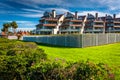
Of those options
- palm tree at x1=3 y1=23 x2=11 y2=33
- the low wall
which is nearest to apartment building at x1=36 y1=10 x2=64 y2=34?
palm tree at x1=3 y1=23 x2=11 y2=33

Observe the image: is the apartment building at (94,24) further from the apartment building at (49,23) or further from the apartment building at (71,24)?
the apartment building at (49,23)

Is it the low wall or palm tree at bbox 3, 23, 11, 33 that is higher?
palm tree at bbox 3, 23, 11, 33

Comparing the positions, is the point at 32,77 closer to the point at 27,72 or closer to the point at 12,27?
the point at 27,72

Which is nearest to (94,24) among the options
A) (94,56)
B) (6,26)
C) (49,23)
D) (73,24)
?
(73,24)

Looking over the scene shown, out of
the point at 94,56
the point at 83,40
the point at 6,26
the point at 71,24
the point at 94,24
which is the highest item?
the point at 94,24

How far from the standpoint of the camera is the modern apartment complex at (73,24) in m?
80.2

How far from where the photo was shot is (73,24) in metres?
84.8

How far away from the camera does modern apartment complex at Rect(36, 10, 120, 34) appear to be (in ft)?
263

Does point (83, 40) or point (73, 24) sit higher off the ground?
point (73, 24)

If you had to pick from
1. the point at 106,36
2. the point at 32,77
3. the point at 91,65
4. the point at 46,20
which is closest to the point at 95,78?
the point at 91,65

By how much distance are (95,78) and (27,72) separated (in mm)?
2545

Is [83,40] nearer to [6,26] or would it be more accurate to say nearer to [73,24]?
[73,24]

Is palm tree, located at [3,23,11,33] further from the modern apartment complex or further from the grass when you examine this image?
the grass

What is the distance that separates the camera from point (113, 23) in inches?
3738
